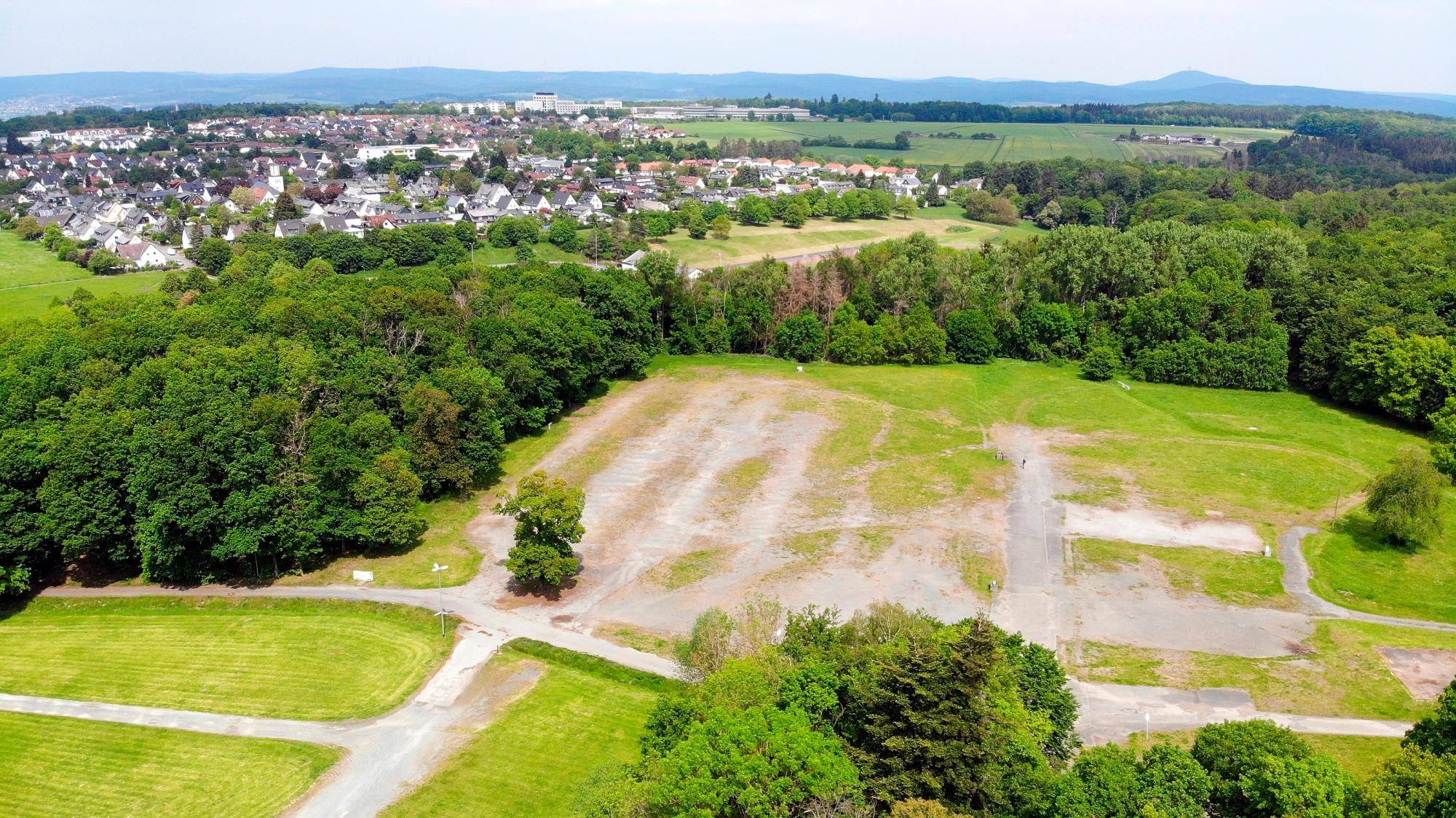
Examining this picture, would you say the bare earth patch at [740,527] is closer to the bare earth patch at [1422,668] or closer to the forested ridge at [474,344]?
the forested ridge at [474,344]

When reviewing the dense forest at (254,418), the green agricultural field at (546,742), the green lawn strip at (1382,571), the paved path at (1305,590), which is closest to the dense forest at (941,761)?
the green agricultural field at (546,742)

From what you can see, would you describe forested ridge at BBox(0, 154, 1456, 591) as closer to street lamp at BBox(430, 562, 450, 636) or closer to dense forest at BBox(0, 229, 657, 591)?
dense forest at BBox(0, 229, 657, 591)

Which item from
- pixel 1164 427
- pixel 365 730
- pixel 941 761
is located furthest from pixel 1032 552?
pixel 365 730

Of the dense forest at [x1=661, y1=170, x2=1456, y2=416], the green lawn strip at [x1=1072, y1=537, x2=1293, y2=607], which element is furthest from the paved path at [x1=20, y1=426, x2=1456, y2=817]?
the dense forest at [x1=661, y1=170, x2=1456, y2=416]

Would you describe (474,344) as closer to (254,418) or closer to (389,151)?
(254,418)

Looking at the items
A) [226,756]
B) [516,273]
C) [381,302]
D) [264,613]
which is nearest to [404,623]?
[264,613]
